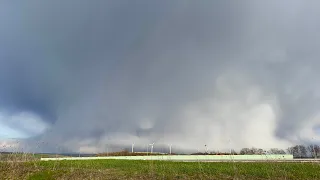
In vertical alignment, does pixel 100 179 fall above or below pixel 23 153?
below

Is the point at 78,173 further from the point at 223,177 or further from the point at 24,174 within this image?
the point at 223,177

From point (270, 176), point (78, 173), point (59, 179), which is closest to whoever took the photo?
→ point (270, 176)

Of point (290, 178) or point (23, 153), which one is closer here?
point (290, 178)

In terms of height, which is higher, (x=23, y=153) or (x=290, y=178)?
(x=23, y=153)

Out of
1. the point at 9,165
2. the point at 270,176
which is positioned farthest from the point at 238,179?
the point at 9,165

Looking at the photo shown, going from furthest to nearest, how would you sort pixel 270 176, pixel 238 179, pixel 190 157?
pixel 190 157, pixel 270 176, pixel 238 179

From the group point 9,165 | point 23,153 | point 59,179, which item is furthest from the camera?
point 23,153

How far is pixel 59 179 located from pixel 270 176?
60.7 ft

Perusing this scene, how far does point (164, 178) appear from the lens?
24.1 m

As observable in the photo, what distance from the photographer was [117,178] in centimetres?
2461

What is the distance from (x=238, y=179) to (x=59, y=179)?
51.4 ft

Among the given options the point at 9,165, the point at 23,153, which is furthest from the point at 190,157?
the point at 9,165

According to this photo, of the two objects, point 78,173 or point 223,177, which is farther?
point 78,173

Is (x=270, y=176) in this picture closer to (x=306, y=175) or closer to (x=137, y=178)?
(x=306, y=175)
